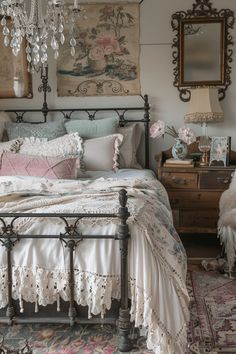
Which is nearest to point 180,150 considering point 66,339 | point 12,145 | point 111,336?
point 12,145

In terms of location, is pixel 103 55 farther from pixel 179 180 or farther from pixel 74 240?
pixel 74 240

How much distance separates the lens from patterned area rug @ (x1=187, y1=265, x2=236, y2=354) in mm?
2068

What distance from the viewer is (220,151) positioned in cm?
360

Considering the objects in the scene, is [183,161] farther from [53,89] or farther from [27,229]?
[27,229]

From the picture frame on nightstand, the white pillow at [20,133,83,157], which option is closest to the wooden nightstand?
the picture frame on nightstand

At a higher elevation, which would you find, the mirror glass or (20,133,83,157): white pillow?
the mirror glass

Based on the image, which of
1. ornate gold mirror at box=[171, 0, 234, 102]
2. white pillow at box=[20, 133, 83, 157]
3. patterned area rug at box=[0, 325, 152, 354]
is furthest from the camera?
ornate gold mirror at box=[171, 0, 234, 102]

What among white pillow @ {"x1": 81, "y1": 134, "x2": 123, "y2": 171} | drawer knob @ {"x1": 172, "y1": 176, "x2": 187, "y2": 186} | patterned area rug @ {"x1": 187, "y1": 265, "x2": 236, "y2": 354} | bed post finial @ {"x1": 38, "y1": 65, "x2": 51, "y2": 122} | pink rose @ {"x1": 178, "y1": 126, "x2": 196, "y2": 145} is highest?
bed post finial @ {"x1": 38, "y1": 65, "x2": 51, "y2": 122}

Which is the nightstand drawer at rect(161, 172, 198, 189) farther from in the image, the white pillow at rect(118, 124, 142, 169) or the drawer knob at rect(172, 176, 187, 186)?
the white pillow at rect(118, 124, 142, 169)

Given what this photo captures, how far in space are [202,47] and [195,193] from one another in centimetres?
132

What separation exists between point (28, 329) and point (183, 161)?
1.89m

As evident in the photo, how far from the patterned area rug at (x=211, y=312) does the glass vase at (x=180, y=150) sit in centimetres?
95

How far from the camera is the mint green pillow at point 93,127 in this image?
3676mm

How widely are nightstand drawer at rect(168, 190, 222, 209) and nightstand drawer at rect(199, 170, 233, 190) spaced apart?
56 mm
